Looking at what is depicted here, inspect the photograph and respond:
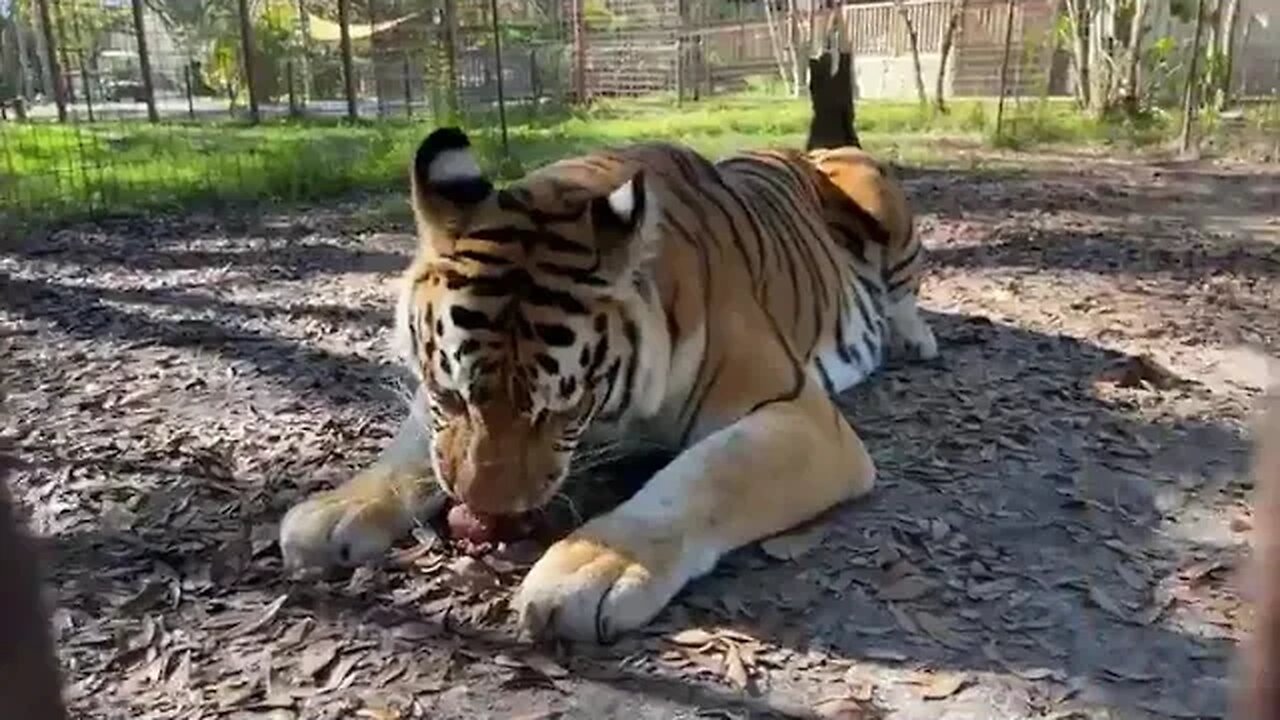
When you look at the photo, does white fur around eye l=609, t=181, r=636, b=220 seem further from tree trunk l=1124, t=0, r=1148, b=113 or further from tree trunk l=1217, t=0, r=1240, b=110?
tree trunk l=1124, t=0, r=1148, b=113

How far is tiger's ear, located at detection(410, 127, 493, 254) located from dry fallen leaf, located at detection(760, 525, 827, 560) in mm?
845

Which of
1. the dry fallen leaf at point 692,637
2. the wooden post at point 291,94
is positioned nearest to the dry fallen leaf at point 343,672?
the dry fallen leaf at point 692,637

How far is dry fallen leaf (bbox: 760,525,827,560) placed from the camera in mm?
2383

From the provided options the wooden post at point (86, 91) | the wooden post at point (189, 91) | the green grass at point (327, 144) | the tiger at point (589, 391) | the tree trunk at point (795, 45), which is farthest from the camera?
the tree trunk at point (795, 45)

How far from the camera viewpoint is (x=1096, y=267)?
5.67 metres

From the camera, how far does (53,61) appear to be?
29.9ft

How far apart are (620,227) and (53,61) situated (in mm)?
8347

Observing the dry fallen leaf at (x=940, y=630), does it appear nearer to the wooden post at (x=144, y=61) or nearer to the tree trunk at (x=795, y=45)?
the wooden post at (x=144, y=61)

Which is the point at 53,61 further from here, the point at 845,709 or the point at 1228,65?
the point at 1228,65

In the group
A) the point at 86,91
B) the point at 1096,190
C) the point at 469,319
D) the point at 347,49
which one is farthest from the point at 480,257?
the point at 347,49

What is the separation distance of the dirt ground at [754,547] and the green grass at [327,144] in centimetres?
352

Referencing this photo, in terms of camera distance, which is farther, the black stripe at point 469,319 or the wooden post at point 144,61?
the wooden post at point 144,61

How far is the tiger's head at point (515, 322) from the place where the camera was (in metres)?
2.09

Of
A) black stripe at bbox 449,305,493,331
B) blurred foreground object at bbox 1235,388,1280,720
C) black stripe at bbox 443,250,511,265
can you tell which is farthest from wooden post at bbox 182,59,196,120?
blurred foreground object at bbox 1235,388,1280,720
